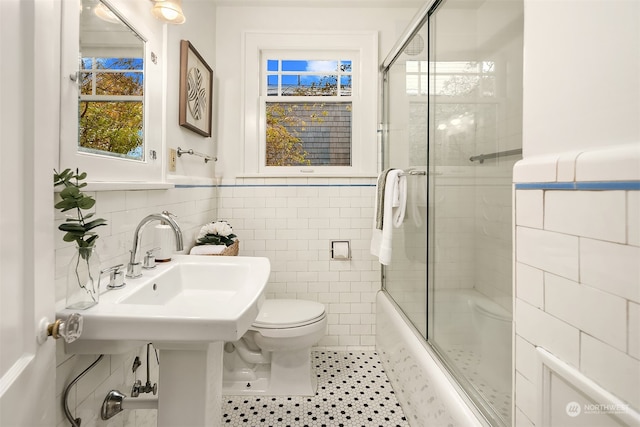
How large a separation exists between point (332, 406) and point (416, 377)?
55cm

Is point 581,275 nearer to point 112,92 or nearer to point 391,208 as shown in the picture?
point 391,208

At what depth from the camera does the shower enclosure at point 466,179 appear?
1260 millimetres

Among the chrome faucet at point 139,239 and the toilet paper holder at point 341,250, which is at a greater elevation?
the chrome faucet at point 139,239

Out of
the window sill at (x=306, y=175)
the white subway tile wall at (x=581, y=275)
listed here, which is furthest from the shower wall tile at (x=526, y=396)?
the window sill at (x=306, y=175)

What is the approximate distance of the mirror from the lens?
1001mm

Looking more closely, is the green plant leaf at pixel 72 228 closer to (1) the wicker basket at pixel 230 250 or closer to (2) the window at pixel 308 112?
(1) the wicker basket at pixel 230 250

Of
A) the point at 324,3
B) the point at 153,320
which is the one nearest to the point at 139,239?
the point at 153,320

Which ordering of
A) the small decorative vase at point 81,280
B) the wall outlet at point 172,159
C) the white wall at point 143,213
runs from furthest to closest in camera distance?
the wall outlet at point 172,159, the white wall at point 143,213, the small decorative vase at point 81,280

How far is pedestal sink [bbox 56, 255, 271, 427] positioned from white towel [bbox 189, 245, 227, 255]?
35 centimetres

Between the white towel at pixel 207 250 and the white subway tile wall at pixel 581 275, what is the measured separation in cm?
142

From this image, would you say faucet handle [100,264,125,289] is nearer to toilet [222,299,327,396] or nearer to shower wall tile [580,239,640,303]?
toilet [222,299,327,396]

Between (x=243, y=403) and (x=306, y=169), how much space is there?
154 cm

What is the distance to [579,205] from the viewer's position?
0.60m

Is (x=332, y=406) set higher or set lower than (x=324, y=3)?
lower
